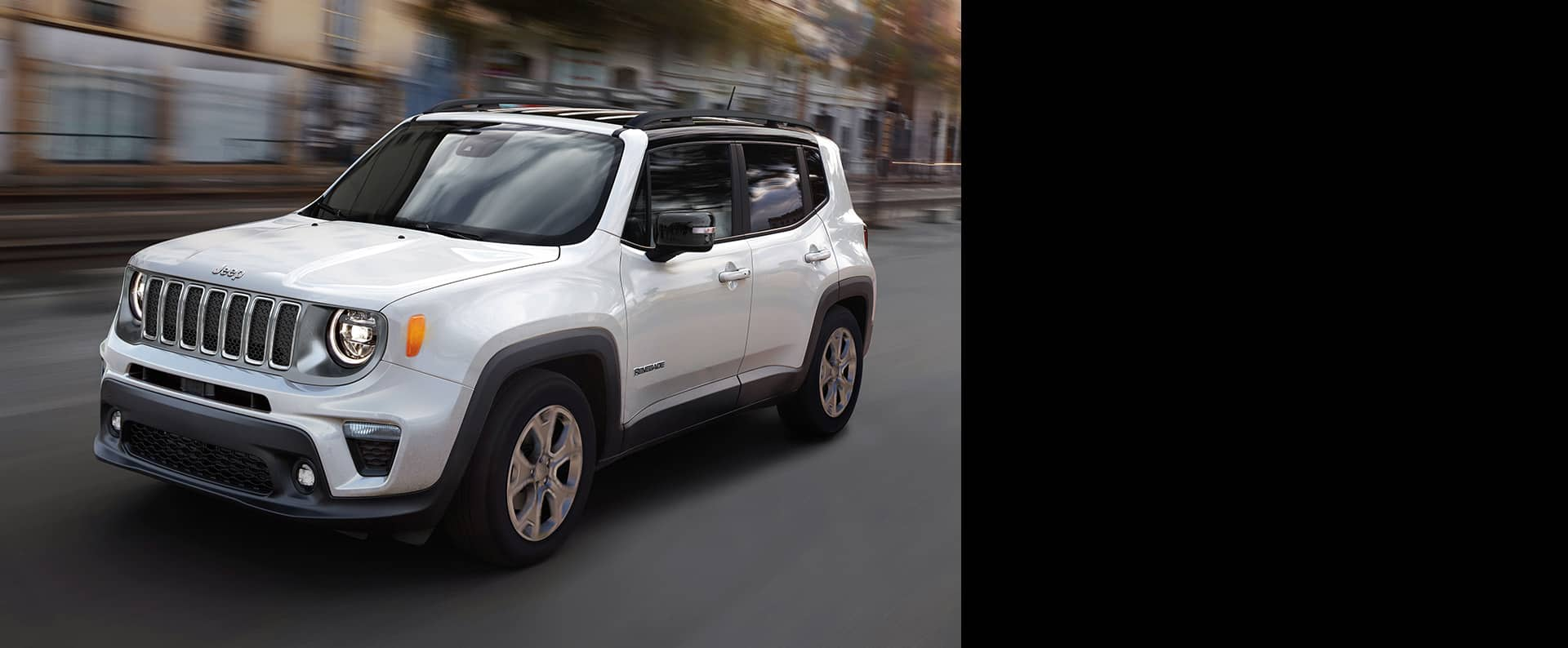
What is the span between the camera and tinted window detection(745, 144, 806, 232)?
593 cm

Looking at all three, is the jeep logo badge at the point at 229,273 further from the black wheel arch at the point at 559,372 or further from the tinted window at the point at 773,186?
the tinted window at the point at 773,186

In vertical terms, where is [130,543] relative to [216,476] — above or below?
below

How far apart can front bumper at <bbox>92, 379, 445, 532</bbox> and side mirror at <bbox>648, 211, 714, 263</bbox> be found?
1357mm

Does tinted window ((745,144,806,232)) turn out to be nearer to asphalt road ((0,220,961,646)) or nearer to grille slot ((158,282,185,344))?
asphalt road ((0,220,961,646))

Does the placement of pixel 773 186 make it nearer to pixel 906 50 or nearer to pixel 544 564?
pixel 544 564

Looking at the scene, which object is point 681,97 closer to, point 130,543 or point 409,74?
Result: point 409,74

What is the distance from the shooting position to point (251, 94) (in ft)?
65.0

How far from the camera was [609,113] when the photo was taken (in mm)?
5625

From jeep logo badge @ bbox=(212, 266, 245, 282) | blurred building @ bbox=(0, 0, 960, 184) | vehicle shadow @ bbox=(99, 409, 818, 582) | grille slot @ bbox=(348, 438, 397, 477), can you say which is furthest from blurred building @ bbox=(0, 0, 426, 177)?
grille slot @ bbox=(348, 438, 397, 477)

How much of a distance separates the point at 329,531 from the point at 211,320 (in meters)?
0.86
